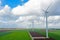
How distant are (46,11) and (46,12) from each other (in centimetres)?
27

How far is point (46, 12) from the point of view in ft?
129

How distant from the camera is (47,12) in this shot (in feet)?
130

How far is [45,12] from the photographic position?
39594mm

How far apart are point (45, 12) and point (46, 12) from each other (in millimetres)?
276

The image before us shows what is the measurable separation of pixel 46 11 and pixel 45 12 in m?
0.41

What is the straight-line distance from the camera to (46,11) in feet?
129

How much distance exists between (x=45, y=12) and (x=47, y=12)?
516mm

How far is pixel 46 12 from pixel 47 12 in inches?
10.8

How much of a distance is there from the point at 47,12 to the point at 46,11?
1.33 feet
